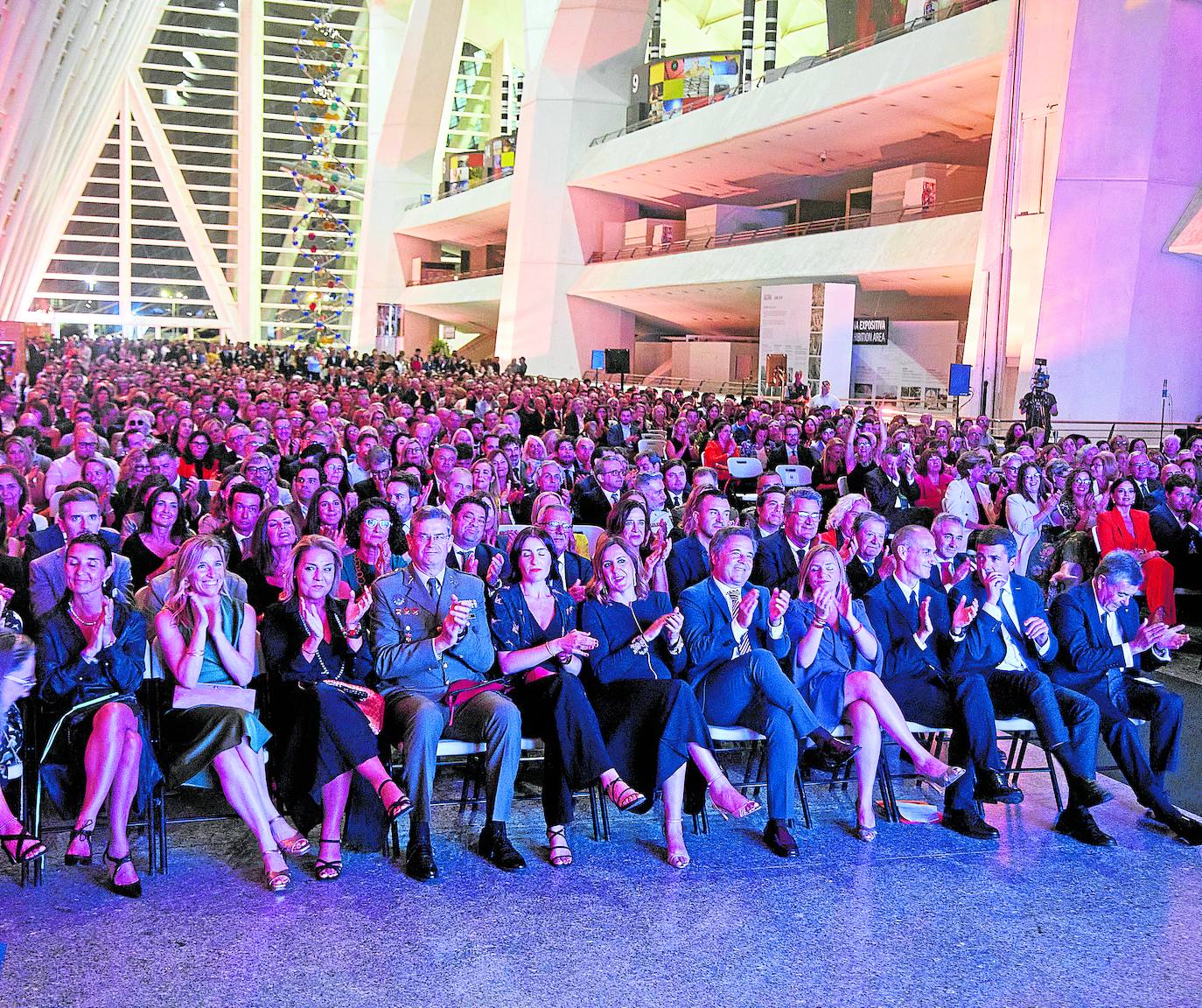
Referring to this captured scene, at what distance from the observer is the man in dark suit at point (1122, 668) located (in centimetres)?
503

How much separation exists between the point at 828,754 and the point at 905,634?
2.05ft

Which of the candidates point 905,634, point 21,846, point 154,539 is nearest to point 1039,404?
point 905,634

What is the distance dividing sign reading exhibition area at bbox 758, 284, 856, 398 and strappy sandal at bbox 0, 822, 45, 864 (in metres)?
21.1

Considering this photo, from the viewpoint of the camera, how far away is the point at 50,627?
4344 millimetres

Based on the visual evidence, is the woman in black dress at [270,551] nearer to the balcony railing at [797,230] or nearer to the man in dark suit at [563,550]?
the man in dark suit at [563,550]

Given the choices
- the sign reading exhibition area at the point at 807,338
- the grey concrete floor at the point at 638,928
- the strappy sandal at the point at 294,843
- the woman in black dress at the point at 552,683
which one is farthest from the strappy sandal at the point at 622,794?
the sign reading exhibition area at the point at 807,338

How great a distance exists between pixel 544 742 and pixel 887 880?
133cm

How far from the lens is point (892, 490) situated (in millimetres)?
9875

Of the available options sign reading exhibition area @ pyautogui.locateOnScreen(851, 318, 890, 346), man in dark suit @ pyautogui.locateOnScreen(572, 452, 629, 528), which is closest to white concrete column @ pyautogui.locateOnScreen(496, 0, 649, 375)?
sign reading exhibition area @ pyautogui.locateOnScreen(851, 318, 890, 346)

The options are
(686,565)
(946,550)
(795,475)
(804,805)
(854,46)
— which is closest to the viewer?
(804,805)

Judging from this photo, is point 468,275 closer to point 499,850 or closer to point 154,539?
point 154,539

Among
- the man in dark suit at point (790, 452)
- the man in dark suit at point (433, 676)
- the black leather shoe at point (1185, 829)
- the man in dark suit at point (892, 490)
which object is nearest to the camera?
the man in dark suit at point (433, 676)

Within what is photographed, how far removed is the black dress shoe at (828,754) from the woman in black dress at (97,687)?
2541mm

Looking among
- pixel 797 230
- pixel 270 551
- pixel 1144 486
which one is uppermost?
pixel 797 230
